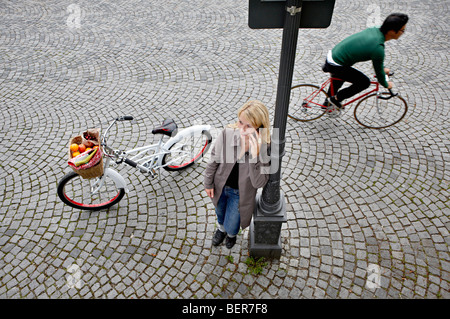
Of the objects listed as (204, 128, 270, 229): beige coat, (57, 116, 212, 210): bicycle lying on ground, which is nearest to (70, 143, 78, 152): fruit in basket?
(57, 116, 212, 210): bicycle lying on ground

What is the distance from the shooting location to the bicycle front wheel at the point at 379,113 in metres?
5.80

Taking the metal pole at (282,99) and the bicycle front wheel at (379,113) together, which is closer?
the metal pole at (282,99)

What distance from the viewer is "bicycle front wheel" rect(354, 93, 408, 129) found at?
580 centimetres

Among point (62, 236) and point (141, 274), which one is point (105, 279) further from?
point (62, 236)

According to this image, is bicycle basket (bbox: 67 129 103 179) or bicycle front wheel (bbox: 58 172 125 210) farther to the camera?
bicycle front wheel (bbox: 58 172 125 210)

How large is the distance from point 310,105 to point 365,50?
1514mm

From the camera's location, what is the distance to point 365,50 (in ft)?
15.2

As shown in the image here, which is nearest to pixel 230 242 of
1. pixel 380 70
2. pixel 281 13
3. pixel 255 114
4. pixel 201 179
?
pixel 201 179

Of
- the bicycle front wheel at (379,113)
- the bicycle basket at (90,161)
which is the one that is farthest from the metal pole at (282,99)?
the bicycle front wheel at (379,113)

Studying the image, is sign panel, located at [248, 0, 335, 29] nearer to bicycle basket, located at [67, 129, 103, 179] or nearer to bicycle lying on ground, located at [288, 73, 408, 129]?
bicycle basket, located at [67, 129, 103, 179]

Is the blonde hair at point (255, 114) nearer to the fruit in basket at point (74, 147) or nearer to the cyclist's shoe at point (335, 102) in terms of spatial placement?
the fruit in basket at point (74, 147)

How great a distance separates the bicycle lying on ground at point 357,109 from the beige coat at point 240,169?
313 cm

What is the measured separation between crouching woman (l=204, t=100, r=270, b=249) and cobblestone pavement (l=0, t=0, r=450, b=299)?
0.80 meters

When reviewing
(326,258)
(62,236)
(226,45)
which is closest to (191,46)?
(226,45)
